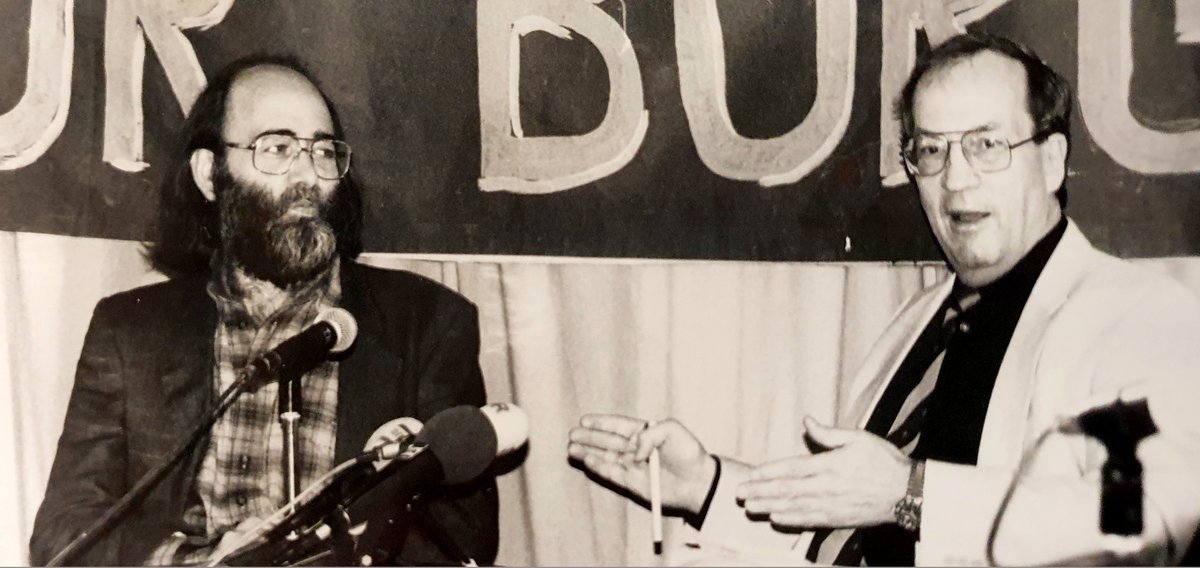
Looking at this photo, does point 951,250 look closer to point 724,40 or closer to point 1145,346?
point 1145,346

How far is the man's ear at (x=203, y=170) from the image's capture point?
8.96 ft

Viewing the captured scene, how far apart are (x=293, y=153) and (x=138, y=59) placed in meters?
0.48

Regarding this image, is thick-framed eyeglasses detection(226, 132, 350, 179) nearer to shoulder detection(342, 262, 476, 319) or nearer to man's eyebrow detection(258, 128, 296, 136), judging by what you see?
man's eyebrow detection(258, 128, 296, 136)

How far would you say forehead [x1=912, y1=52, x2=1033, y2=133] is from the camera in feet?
8.43

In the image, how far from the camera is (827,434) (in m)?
2.58

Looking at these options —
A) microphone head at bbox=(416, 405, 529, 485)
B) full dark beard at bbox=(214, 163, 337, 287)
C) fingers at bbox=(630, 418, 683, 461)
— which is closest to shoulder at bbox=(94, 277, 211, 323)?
full dark beard at bbox=(214, 163, 337, 287)

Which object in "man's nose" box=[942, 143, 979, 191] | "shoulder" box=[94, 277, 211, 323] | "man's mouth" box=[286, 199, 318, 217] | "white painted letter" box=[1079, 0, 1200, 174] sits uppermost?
"white painted letter" box=[1079, 0, 1200, 174]

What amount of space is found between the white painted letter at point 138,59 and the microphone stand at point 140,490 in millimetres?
635

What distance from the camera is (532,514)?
265 cm

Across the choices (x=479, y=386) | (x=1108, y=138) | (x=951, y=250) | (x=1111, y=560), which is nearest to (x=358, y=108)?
(x=479, y=386)

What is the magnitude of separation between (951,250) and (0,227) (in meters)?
2.32

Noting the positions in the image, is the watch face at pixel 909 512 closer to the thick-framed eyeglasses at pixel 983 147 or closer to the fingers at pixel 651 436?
the fingers at pixel 651 436

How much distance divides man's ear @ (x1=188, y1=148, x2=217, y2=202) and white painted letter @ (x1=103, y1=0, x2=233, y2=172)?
0.12m

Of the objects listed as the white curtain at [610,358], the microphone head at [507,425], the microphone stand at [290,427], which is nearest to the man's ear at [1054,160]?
the white curtain at [610,358]
